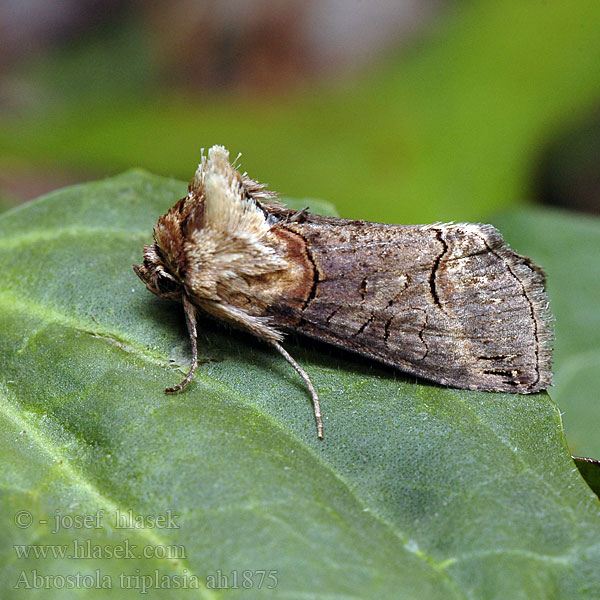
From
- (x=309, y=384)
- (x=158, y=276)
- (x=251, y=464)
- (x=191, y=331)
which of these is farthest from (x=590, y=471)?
(x=158, y=276)

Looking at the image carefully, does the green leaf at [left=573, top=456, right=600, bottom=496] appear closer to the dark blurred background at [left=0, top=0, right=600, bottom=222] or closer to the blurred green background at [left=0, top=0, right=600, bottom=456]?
the blurred green background at [left=0, top=0, right=600, bottom=456]

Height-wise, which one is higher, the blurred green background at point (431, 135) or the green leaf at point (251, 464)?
the blurred green background at point (431, 135)

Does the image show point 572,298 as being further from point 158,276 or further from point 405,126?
point 158,276

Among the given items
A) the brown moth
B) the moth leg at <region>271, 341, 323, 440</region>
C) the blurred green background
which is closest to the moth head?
the brown moth

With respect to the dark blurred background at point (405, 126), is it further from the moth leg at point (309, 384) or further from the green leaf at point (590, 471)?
the green leaf at point (590, 471)

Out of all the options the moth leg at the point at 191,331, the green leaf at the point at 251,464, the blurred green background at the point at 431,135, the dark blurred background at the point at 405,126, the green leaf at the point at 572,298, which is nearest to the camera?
the green leaf at the point at 251,464

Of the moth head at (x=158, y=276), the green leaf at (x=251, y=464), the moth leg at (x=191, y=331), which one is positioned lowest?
the green leaf at (x=251, y=464)

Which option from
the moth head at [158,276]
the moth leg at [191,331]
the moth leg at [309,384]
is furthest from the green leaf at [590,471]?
the moth head at [158,276]
